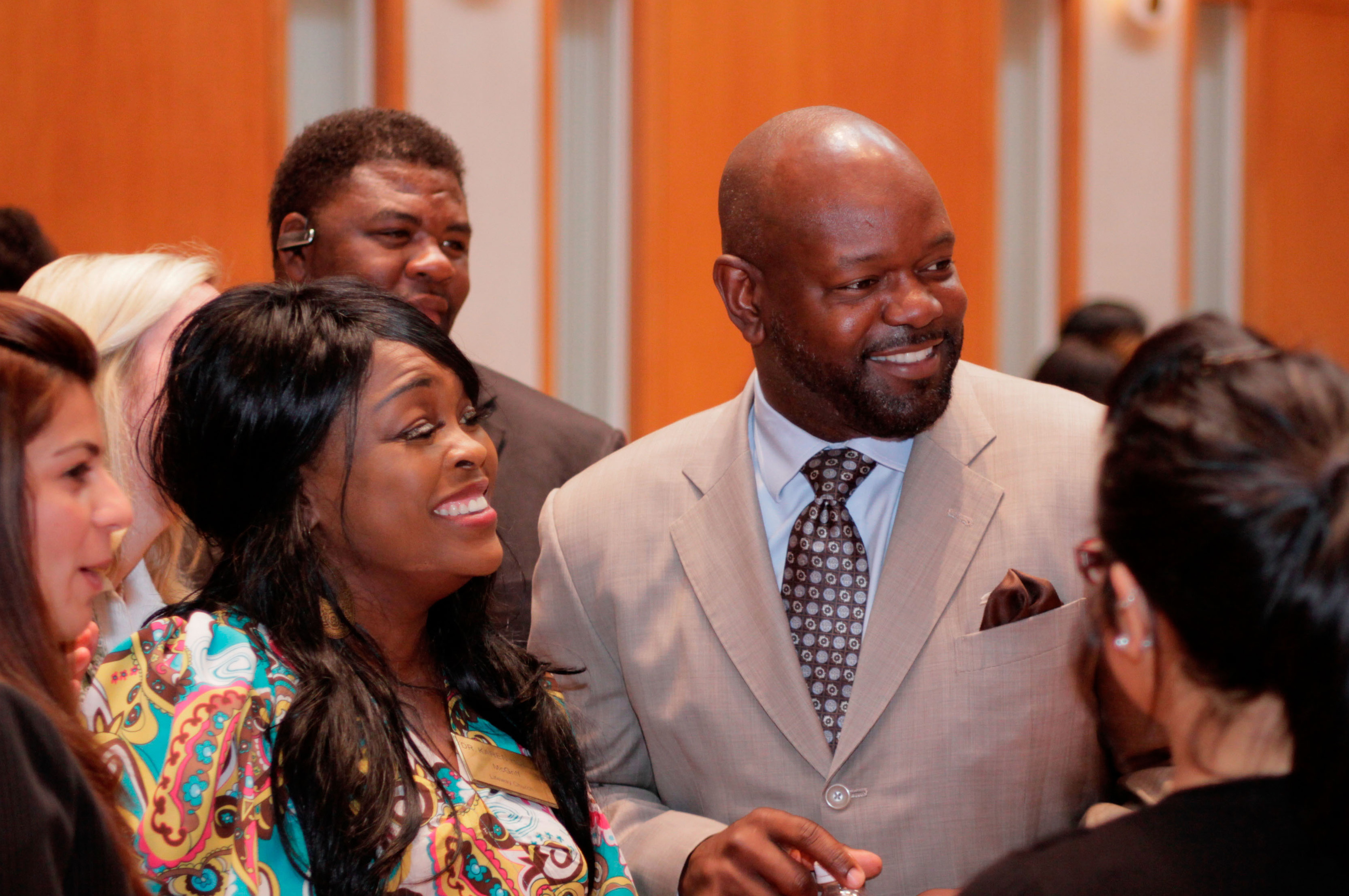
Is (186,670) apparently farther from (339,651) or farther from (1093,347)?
(1093,347)

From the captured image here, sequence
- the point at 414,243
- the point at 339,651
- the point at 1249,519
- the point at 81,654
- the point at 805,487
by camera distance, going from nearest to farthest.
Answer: the point at 1249,519 → the point at 81,654 → the point at 339,651 → the point at 805,487 → the point at 414,243

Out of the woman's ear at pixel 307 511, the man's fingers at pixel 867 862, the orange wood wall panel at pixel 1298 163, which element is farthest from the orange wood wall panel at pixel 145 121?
the orange wood wall panel at pixel 1298 163

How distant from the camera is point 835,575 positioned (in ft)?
6.56

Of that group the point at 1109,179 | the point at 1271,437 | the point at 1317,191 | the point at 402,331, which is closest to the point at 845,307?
the point at 402,331

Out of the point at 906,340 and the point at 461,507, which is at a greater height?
the point at 906,340

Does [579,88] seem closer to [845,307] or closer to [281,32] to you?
[281,32]

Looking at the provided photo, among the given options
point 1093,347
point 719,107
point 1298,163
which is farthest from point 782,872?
point 1298,163

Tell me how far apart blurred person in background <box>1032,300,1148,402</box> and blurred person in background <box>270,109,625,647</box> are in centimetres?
149

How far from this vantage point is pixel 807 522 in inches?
80.3

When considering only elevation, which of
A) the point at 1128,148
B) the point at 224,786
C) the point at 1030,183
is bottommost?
the point at 224,786

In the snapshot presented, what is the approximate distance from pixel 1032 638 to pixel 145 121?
3.62 m

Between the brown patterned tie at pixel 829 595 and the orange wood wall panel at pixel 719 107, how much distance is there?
3.08 m

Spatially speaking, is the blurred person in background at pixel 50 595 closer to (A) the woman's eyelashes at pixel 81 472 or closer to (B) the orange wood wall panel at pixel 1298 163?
(A) the woman's eyelashes at pixel 81 472

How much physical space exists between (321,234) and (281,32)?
6.91 feet
